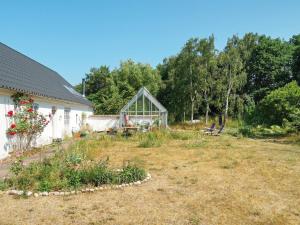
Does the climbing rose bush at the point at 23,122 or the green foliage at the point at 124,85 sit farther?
the green foliage at the point at 124,85

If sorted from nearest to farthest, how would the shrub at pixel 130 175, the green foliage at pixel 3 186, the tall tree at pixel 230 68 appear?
the green foliage at pixel 3 186 < the shrub at pixel 130 175 < the tall tree at pixel 230 68

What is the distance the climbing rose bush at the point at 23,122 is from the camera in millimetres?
10759

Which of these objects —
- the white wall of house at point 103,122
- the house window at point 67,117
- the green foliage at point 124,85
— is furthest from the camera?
the green foliage at point 124,85

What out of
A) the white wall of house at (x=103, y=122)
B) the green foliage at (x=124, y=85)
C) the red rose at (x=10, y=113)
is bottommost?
the white wall of house at (x=103, y=122)

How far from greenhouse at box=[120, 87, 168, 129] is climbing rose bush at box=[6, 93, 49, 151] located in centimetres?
1005

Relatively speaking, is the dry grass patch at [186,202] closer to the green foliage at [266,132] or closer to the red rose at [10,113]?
the red rose at [10,113]

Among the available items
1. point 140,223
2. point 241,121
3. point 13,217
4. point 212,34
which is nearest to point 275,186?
point 140,223

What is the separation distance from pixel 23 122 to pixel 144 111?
38.7 ft

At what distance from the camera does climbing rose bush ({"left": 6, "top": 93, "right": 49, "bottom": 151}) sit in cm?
1076

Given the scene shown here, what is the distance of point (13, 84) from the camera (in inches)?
420

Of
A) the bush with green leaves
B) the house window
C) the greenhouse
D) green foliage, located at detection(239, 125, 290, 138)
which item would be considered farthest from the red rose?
green foliage, located at detection(239, 125, 290, 138)

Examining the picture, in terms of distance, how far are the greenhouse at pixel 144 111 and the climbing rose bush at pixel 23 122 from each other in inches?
396

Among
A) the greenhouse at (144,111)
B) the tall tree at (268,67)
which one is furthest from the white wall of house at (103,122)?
the tall tree at (268,67)

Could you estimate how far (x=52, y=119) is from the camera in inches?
607
